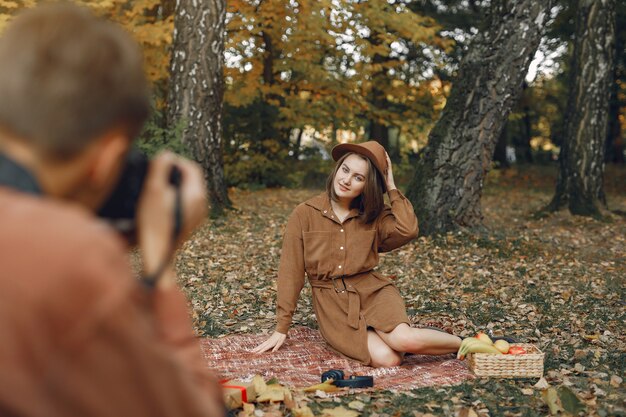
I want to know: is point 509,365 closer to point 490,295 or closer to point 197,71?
point 490,295

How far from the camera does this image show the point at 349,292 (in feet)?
14.6

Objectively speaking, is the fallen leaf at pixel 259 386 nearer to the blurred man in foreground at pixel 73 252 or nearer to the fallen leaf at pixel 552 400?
the fallen leaf at pixel 552 400

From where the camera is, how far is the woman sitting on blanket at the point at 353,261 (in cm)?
432

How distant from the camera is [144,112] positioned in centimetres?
118

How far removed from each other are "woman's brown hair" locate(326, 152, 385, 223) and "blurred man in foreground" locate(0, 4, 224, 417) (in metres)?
3.17

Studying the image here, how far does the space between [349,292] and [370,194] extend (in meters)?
0.69

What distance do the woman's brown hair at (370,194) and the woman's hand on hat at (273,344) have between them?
3.17 ft

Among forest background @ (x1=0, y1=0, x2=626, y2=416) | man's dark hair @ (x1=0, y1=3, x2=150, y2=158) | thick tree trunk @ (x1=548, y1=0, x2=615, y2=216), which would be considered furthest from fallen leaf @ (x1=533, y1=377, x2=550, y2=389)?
thick tree trunk @ (x1=548, y1=0, x2=615, y2=216)

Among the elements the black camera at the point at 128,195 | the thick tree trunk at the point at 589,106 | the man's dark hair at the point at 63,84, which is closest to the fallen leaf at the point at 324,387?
the black camera at the point at 128,195

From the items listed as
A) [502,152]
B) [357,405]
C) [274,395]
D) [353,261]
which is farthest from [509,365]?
[502,152]

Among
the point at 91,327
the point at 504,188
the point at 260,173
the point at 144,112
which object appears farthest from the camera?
the point at 504,188

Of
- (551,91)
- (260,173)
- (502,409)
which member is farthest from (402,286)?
(551,91)

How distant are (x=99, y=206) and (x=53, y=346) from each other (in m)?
0.44

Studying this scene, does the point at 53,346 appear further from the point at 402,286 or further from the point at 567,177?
the point at 567,177
